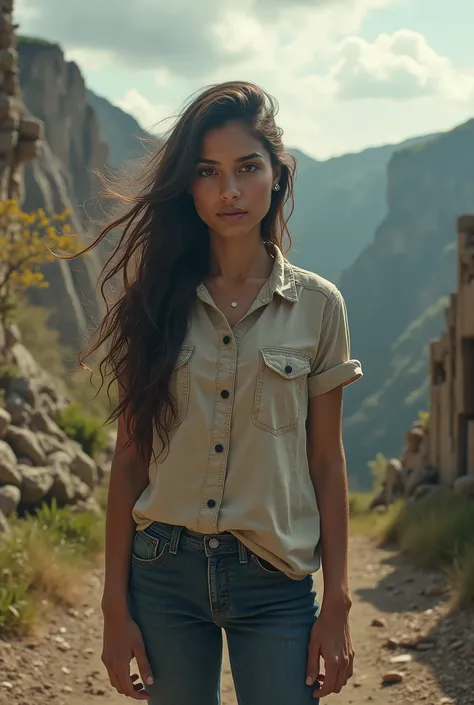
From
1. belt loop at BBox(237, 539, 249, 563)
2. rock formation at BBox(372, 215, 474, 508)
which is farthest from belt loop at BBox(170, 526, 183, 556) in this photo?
rock formation at BBox(372, 215, 474, 508)

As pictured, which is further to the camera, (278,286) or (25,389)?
(25,389)

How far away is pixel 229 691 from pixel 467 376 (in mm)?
5987

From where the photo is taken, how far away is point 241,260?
2.57m

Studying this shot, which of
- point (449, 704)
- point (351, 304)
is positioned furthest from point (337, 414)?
point (351, 304)

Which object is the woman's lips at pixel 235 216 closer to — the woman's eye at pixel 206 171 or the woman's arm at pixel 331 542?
the woman's eye at pixel 206 171

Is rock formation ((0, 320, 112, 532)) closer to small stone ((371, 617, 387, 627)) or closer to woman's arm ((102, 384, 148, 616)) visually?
small stone ((371, 617, 387, 627))

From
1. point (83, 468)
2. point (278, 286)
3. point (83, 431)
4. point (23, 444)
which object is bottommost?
point (83, 468)

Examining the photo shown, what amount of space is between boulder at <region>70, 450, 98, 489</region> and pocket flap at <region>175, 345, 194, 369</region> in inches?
303

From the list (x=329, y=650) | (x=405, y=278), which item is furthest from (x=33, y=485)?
(x=405, y=278)

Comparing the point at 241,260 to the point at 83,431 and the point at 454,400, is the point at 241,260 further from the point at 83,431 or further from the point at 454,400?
the point at 83,431

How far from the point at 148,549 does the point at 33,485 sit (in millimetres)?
6281

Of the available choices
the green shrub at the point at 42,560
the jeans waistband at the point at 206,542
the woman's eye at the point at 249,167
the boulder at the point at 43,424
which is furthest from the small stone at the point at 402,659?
the boulder at the point at 43,424

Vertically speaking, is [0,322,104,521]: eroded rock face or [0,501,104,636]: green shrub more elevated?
[0,322,104,521]: eroded rock face

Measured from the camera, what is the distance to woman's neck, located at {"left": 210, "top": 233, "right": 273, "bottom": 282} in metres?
2.56
